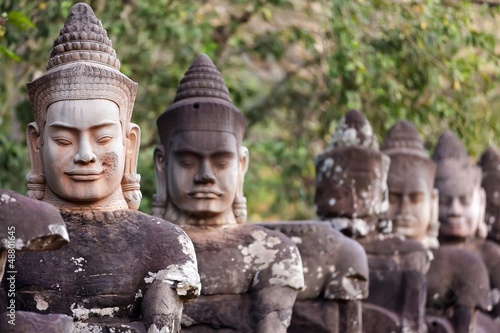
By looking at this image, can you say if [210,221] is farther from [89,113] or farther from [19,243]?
[19,243]

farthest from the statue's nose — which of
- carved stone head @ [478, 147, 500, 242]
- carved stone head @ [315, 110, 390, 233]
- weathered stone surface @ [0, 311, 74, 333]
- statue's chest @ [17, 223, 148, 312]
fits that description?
carved stone head @ [478, 147, 500, 242]

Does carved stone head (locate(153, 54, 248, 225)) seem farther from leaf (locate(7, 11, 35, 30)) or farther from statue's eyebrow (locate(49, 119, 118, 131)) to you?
statue's eyebrow (locate(49, 119, 118, 131))

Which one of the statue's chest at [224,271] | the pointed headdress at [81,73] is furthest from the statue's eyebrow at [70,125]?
the statue's chest at [224,271]

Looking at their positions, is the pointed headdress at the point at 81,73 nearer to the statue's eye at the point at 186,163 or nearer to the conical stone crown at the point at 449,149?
the statue's eye at the point at 186,163

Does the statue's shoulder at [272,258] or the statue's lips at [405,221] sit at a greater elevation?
the statue's lips at [405,221]

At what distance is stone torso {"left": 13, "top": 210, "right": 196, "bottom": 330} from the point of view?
6.55m

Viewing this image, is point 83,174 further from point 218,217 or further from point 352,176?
point 352,176

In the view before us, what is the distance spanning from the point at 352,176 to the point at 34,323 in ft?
14.7

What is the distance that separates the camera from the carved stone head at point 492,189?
44.6 ft

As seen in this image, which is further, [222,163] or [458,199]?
[458,199]

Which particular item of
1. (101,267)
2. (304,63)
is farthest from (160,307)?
(304,63)

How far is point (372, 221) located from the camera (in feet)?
33.2

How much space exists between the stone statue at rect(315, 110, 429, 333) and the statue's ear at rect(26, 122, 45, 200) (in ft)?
11.3

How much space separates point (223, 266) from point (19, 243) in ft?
8.87
